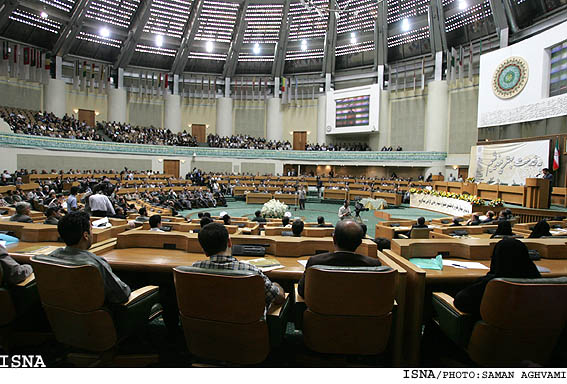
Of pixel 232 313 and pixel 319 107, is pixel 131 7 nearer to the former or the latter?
pixel 319 107

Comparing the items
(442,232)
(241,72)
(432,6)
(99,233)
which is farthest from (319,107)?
(99,233)

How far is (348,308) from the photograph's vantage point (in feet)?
6.25

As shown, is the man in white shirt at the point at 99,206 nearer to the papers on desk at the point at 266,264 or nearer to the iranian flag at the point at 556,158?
the papers on desk at the point at 266,264

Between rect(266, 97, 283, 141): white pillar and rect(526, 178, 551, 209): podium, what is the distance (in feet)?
70.7

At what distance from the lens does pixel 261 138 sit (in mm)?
29453

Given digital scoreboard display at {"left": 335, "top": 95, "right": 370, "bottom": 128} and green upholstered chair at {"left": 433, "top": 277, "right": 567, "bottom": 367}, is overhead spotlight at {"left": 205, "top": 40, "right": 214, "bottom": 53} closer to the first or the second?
digital scoreboard display at {"left": 335, "top": 95, "right": 370, "bottom": 128}

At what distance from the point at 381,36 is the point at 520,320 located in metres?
26.0

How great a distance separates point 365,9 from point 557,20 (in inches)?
442

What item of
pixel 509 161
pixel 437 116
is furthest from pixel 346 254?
pixel 437 116

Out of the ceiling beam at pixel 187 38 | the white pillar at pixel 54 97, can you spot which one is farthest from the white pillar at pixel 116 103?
the ceiling beam at pixel 187 38

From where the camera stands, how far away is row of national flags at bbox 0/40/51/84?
22031 millimetres

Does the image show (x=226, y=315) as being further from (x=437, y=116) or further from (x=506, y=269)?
(x=437, y=116)

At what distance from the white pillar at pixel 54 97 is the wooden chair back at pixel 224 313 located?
28.2 m

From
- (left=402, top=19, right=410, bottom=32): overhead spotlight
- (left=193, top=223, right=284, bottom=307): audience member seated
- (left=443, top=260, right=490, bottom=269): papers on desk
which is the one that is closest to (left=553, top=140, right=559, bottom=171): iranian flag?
(left=443, top=260, right=490, bottom=269): papers on desk
